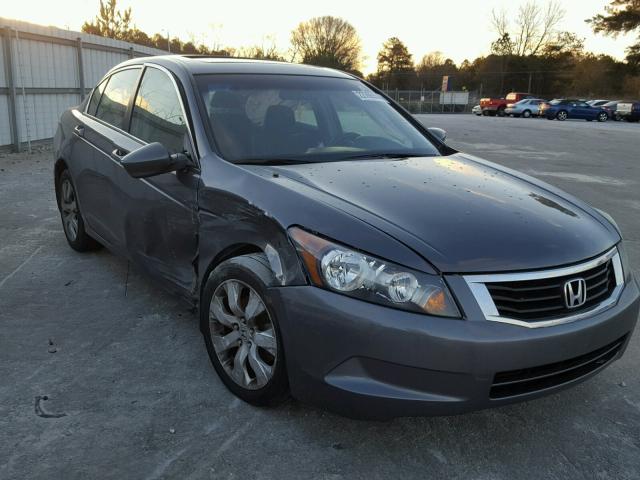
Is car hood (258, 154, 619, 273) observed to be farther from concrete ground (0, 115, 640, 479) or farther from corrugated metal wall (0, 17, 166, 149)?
corrugated metal wall (0, 17, 166, 149)

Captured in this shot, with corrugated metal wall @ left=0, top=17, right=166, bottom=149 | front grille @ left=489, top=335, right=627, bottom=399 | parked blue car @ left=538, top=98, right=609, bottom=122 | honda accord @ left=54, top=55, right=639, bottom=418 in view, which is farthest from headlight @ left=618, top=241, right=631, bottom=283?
parked blue car @ left=538, top=98, right=609, bottom=122

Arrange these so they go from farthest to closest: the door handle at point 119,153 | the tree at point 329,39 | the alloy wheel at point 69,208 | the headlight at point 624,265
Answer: the tree at point 329,39 < the alloy wheel at point 69,208 < the door handle at point 119,153 < the headlight at point 624,265

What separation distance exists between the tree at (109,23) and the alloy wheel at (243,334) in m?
41.4

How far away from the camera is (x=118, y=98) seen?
425 centimetres

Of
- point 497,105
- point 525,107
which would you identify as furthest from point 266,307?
point 497,105

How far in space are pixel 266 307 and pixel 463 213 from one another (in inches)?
37.4

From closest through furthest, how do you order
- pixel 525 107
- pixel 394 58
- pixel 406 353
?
pixel 406 353
pixel 525 107
pixel 394 58

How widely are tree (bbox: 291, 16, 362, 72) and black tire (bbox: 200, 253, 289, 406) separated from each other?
262 feet

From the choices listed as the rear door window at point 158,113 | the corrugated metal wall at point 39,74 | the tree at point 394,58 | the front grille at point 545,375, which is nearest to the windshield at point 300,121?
the rear door window at point 158,113

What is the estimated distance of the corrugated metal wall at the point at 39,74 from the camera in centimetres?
1173

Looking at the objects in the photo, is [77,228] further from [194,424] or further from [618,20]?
[618,20]

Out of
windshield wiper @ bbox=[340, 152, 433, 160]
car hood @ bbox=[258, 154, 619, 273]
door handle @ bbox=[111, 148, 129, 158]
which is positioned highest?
windshield wiper @ bbox=[340, 152, 433, 160]

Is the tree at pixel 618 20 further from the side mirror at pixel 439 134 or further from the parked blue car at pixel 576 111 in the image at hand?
the side mirror at pixel 439 134

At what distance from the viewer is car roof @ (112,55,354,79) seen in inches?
140
